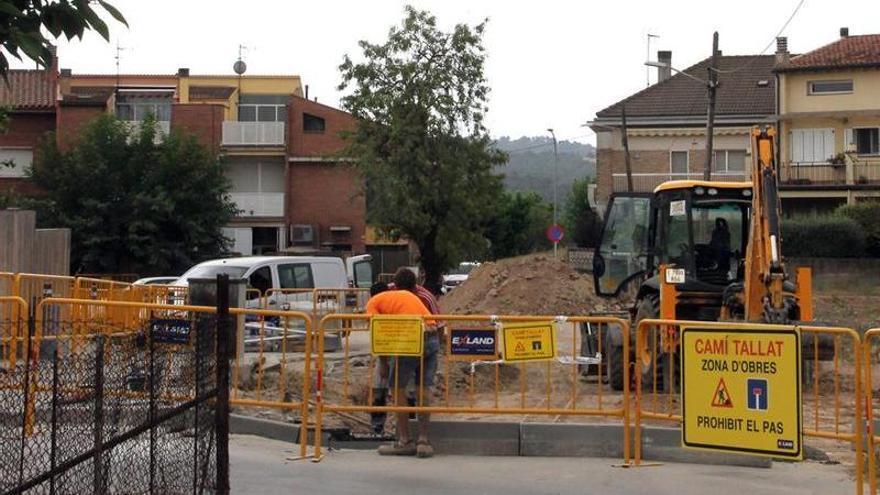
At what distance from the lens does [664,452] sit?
1161 cm

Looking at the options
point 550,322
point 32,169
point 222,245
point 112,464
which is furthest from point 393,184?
point 112,464

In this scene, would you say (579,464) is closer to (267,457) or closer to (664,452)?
(664,452)

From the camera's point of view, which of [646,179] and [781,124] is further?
[646,179]

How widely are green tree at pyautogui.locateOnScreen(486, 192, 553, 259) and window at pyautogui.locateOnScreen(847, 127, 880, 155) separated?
30047 millimetres

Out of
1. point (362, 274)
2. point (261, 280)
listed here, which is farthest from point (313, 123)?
point (261, 280)

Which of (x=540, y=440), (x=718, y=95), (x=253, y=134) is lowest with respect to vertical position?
(x=540, y=440)

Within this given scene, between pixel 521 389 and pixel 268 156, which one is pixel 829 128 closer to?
pixel 268 156

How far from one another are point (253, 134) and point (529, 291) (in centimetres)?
2725

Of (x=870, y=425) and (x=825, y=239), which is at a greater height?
(x=825, y=239)

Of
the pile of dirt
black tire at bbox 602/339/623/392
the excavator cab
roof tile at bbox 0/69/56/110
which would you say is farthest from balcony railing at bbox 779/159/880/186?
black tire at bbox 602/339/623/392

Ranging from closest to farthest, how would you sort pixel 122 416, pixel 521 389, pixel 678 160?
1. pixel 122 416
2. pixel 521 389
3. pixel 678 160

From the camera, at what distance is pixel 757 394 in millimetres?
9516

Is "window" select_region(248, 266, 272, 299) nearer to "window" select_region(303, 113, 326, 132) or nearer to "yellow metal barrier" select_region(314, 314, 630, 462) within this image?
"yellow metal barrier" select_region(314, 314, 630, 462)

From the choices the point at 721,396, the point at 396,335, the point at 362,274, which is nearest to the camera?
the point at 721,396
